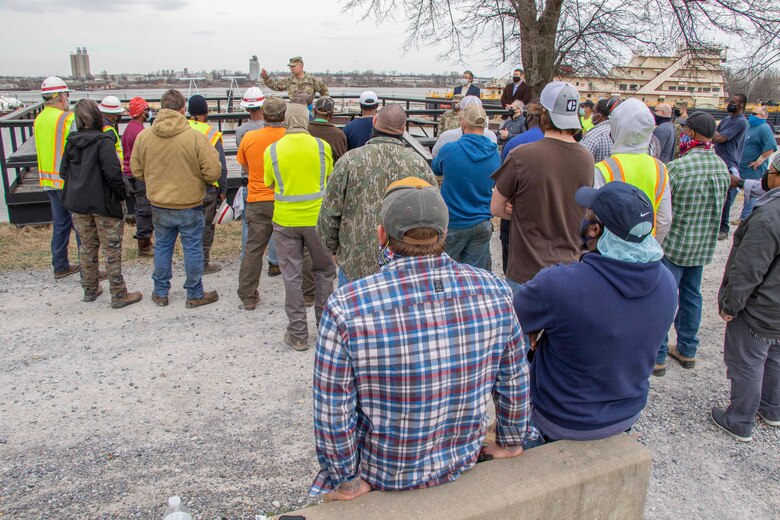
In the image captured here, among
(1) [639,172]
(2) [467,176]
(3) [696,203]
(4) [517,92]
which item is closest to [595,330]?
(1) [639,172]

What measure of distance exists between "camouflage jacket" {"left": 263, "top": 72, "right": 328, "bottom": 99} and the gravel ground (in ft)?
16.3

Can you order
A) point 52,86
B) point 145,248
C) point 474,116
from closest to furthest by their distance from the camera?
point 474,116, point 52,86, point 145,248

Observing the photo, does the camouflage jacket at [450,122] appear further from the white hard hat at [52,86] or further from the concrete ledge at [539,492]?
the concrete ledge at [539,492]

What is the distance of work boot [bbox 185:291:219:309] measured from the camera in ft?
17.6

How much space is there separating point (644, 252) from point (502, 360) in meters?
0.65

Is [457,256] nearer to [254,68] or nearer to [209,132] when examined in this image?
[209,132]

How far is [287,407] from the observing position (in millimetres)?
3777

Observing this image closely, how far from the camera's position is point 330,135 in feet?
17.8

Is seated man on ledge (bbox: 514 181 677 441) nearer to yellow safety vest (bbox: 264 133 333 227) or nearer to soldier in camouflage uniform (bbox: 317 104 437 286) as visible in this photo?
soldier in camouflage uniform (bbox: 317 104 437 286)

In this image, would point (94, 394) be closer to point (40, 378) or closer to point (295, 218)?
point (40, 378)

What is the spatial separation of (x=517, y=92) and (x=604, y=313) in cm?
1014

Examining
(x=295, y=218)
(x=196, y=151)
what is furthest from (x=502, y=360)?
(x=196, y=151)

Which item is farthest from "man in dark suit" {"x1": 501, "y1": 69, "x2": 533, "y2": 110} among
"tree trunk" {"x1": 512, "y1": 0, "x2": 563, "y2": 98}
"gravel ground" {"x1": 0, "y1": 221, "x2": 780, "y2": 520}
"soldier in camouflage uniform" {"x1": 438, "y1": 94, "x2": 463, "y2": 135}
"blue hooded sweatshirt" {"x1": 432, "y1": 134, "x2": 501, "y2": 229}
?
"blue hooded sweatshirt" {"x1": 432, "y1": 134, "x2": 501, "y2": 229}

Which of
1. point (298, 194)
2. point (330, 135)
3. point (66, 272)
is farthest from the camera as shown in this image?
point (66, 272)
